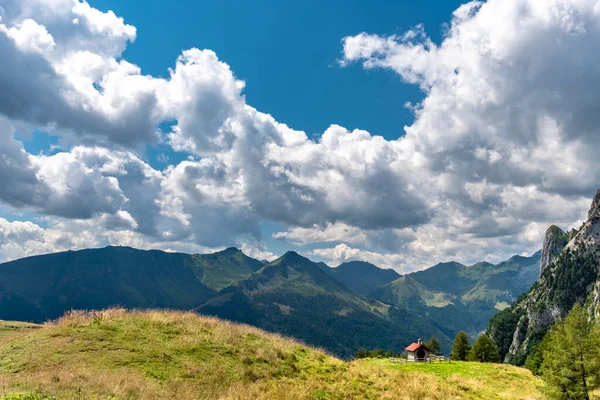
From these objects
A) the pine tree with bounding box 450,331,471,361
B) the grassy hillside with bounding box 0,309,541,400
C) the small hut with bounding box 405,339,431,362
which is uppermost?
the grassy hillside with bounding box 0,309,541,400

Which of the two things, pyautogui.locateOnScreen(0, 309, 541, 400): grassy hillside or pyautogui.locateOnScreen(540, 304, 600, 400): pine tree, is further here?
pyautogui.locateOnScreen(540, 304, 600, 400): pine tree

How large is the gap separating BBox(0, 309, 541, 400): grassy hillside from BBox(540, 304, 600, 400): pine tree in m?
2.71

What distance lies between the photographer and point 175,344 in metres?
25.5

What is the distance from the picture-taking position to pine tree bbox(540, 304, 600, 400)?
30.6 m

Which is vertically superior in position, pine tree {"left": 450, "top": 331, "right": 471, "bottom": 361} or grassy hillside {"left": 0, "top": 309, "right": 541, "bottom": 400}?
grassy hillside {"left": 0, "top": 309, "right": 541, "bottom": 400}

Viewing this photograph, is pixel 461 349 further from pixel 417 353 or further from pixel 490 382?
pixel 490 382

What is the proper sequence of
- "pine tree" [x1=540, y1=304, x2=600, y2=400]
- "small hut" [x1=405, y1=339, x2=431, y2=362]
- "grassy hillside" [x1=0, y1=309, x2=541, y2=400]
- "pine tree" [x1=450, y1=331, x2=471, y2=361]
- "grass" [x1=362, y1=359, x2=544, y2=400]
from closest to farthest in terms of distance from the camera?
"grassy hillside" [x1=0, y1=309, x2=541, y2=400] < "grass" [x1=362, y1=359, x2=544, y2=400] < "pine tree" [x1=540, y1=304, x2=600, y2=400] < "small hut" [x1=405, y1=339, x2=431, y2=362] < "pine tree" [x1=450, y1=331, x2=471, y2=361]

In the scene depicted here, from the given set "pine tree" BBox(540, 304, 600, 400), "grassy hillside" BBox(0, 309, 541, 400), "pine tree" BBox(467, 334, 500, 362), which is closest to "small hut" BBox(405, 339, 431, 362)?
"grassy hillside" BBox(0, 309, 541, 400)

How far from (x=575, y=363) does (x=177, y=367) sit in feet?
108

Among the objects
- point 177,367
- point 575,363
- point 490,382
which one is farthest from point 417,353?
point 177,367

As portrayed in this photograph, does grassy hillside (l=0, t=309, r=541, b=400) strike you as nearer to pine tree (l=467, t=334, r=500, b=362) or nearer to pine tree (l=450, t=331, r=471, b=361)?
pine tree (l=467, t=334, r=500, b=362)

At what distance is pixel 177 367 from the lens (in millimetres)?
22109

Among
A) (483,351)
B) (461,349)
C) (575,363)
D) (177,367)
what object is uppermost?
(575,363)

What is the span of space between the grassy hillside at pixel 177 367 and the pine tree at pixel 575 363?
2.71m
